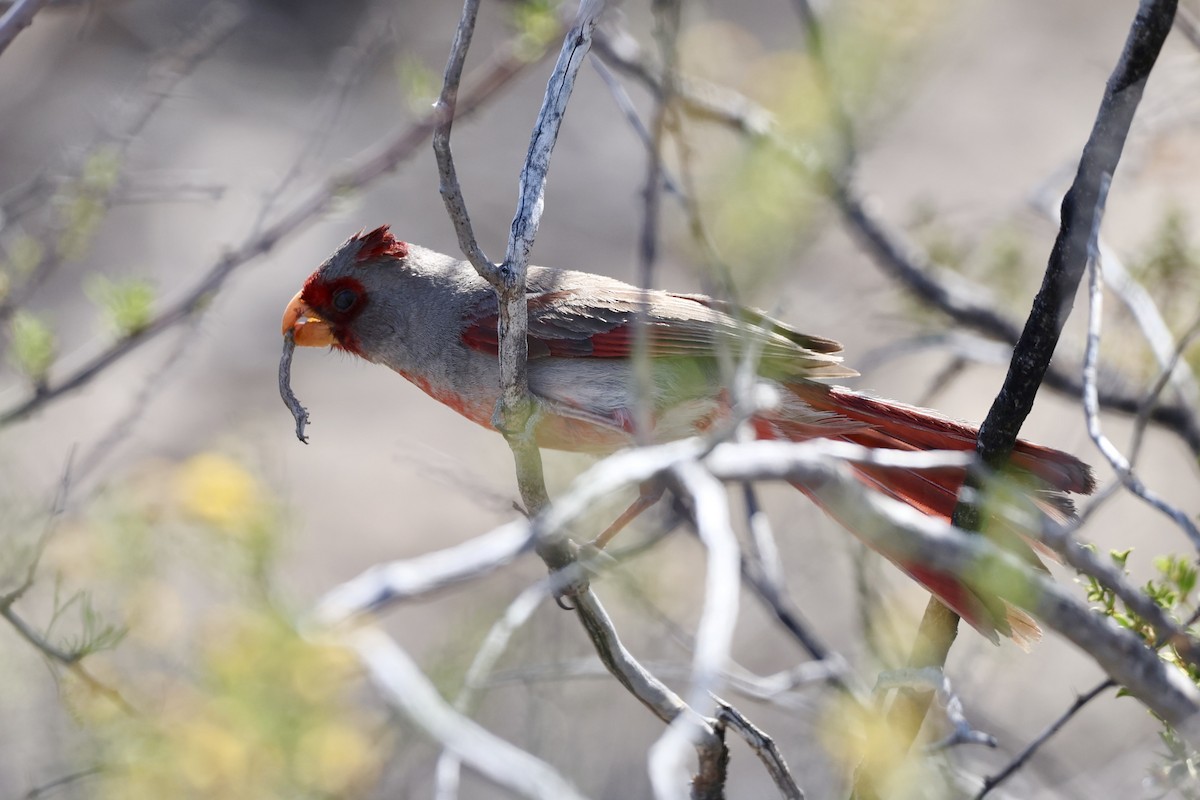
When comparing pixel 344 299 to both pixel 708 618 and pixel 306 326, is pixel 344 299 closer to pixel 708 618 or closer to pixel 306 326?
pixel 306 326

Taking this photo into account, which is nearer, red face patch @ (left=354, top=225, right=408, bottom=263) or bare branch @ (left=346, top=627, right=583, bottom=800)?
bare branch @ (left=346, top=627, right=583, bottom=800)

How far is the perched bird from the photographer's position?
2.98 m

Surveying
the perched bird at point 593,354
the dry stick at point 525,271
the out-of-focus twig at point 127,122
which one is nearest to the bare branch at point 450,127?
the dry stick at point 525,271

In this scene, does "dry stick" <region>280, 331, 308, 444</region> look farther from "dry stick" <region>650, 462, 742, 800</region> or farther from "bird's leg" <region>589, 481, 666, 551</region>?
"dry stick" <region>650, 462, 742, 800</region>

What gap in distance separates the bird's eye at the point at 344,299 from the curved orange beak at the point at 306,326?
0.06 meters

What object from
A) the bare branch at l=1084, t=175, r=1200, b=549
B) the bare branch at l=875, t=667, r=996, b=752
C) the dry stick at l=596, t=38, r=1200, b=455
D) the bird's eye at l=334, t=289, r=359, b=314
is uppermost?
the dry stick at l=596, t=38, r=1200, b=455

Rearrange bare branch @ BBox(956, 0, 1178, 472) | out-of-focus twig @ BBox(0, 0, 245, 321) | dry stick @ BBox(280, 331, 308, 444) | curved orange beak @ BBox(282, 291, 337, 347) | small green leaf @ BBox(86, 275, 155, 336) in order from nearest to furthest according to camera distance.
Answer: bare branch @ BBox(956, 0, 1178, 472) < dry stick @ BBox(280, 331, 308, 444) < small green leaf @ BBox(86, 275, 155, 336) < curved orange beak @ BBox(282, 291, 337, 347) < out-of-focus twig @ BBox(0, 0, 245, 321)

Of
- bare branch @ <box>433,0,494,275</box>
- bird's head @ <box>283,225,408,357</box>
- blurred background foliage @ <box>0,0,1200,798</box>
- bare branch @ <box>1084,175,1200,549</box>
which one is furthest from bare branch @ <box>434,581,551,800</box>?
bird's head @ <box>283,225,408,357</box>

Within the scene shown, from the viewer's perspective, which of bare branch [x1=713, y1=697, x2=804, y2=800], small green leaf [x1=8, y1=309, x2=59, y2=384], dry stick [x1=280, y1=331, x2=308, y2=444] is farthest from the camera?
small green leaf [x1=8, y1=309, x2=59, y2=384]

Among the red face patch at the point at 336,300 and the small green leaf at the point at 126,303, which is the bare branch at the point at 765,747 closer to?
the red face patch at the point at 336,300

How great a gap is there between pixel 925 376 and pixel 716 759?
5.24 m

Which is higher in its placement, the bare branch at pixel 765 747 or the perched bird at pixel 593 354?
the perched bird at pixel 593 354

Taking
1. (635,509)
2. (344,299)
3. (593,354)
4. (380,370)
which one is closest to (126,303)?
(344,299)

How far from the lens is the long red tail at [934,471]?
240 cm
